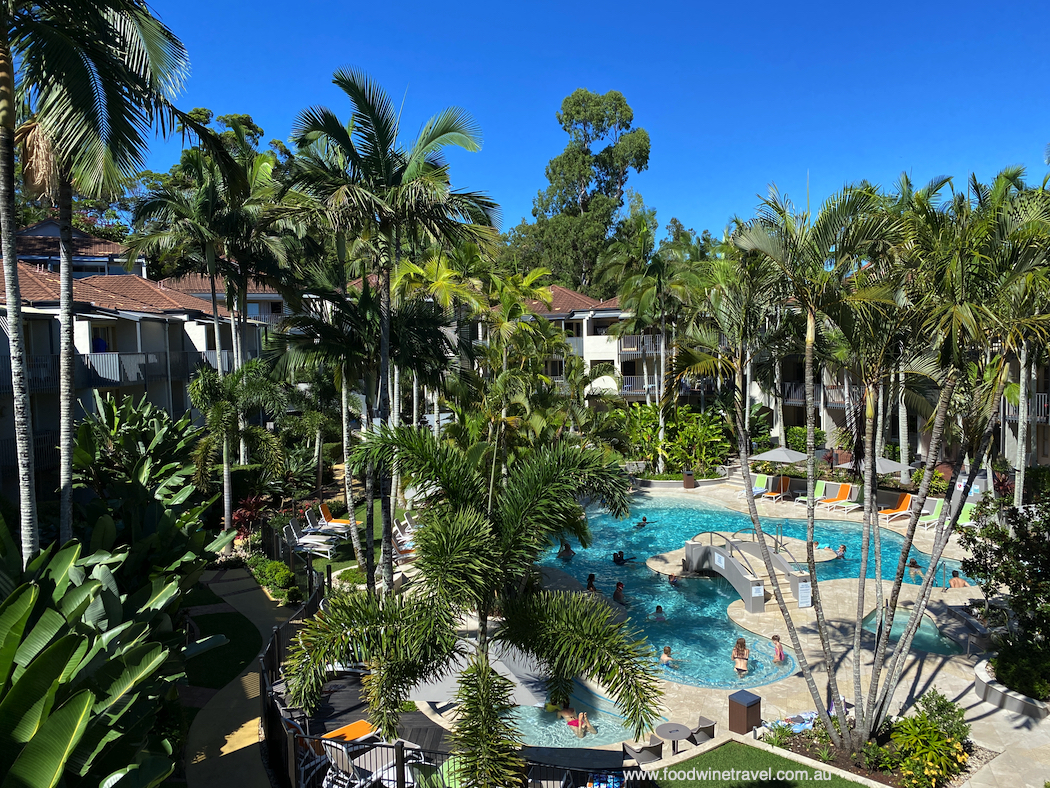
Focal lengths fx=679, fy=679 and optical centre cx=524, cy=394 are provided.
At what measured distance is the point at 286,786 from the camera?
913 centimetres

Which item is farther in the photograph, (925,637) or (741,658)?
(925,637)

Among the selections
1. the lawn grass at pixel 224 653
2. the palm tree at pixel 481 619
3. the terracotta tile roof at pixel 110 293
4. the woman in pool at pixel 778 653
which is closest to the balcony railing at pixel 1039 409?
the woman in pool at pixel 778 653

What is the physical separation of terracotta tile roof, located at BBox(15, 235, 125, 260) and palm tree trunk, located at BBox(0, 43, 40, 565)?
32970 millimetres

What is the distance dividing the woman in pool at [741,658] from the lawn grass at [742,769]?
368 centimetres

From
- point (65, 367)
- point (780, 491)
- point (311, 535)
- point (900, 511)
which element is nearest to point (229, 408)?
point (311, 535)

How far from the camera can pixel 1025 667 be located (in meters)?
11.6

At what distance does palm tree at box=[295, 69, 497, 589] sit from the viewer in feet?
38.3

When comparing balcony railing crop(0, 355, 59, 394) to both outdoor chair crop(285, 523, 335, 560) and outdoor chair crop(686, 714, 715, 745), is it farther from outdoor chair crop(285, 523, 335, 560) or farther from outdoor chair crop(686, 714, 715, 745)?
outdoor chair crop(686, 714, 715, 745)

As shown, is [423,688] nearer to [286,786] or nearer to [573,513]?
[286,786]

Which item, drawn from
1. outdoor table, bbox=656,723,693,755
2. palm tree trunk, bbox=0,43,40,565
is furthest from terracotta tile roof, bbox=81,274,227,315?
outdoor table, bbox=656,723,693,755

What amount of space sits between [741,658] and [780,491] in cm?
1513

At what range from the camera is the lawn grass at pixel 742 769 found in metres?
9.38

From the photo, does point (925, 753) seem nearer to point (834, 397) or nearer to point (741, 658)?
point (741, 658)

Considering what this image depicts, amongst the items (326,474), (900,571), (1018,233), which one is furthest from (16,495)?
(1018,233)
